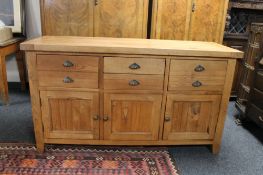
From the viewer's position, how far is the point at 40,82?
1.57m

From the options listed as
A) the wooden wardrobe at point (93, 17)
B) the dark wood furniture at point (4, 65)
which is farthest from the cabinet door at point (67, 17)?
the dark wood furniture at point (4, 65)

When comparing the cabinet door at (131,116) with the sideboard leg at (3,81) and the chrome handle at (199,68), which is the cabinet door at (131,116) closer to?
→ the chrome handle at (199,68)

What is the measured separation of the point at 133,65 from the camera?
1559 mm

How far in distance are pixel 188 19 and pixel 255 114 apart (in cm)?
107

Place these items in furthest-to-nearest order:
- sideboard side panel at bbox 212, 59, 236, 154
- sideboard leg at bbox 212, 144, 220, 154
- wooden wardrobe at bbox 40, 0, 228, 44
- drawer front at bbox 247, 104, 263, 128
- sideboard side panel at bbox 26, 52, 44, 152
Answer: wooden wardrobe at bbox 40, 0, 228, 44, drawer front at bbox 247, 104, 263, 128, sideboard leg at bbox 212, 144, 220, 154, sideboard side panel at bbox 212, 59, 236, 154, sideboard side panel at bbox 26, 52, 44, 152

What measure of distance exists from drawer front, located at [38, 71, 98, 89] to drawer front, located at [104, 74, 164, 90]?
9cm

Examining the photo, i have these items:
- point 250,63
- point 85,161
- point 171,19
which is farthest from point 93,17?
point 250,63

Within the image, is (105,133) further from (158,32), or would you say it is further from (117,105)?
(158,32)

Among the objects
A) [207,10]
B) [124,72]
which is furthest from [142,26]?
[124,72]

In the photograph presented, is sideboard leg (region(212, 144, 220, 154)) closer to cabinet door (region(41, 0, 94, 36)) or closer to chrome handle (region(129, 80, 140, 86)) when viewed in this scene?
chrome handle (region(129, 80, 140, 86))

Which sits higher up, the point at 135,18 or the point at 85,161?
the point at 135,18

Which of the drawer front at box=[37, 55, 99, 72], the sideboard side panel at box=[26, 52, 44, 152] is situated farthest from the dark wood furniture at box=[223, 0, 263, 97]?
the sideboard side panel at box=[26, 52, 44, 152]

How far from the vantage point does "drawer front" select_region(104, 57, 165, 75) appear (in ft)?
5.07

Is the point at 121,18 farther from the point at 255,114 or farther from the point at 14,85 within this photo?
the point at 14,85
